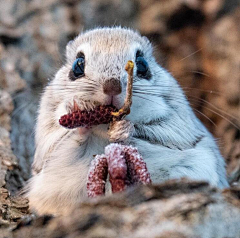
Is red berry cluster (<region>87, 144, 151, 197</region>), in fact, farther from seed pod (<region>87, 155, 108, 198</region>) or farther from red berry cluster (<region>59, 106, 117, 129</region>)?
red berry cluster (<region>59, 106, 117, 129</region>)

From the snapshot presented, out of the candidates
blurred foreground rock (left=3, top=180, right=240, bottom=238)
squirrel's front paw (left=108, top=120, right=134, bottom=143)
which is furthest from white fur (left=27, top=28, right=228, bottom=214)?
blurred foreground rock (left=3, top=180, right=240, bottom=238)

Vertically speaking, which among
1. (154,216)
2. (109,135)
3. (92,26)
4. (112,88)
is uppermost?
(92,26)

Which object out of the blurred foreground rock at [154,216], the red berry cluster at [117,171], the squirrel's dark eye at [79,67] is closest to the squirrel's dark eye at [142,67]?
the squirrel's dark eye at [79,67]

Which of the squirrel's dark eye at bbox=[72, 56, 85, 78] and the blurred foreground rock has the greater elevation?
the squirrel's dark eye at bbox=[72, 56, 85, 78]

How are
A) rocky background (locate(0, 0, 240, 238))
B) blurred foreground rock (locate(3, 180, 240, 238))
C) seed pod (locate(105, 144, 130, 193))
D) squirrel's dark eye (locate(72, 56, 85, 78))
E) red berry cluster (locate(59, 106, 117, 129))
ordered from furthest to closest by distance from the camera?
rocky background (locate(0, 0, 240, 238)) → squirrel's dark eye (locate(72, 56, 85, 78)) → red berry cluster (locate(59, 106, 117, 129)) → seed pod (locate(105, 144, 130, 193)) → blurred foreground rock (locate(3, 180, 240, 238))

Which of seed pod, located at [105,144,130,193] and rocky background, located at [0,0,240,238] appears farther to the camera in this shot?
rocky background, located at [0,0,240,238]

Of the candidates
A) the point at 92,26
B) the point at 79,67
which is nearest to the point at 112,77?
the point at 79,67

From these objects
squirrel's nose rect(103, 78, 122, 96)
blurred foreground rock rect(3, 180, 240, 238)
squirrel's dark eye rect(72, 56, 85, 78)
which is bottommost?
blurred foreground rock rect(3, 180, 240, 238)

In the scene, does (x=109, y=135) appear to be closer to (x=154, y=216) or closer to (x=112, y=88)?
(x=112, y=88)
